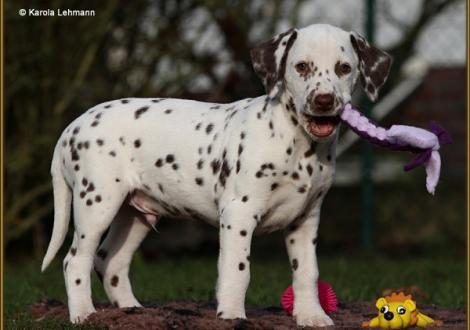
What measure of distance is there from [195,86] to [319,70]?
6.35 m

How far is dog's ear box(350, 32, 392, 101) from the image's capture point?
6035 millimetres

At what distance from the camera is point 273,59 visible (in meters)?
6.00

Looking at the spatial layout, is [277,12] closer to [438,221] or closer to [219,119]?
[438,221]

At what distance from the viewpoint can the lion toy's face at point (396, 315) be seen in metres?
5.75

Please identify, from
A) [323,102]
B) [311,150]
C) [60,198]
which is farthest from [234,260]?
[60,198]

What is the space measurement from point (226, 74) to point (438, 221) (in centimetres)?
335

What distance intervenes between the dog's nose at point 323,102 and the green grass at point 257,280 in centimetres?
182

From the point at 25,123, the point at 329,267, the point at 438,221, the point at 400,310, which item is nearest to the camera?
the point at 400,310

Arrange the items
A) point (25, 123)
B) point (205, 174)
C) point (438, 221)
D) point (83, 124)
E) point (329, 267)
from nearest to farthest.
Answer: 1. point (205, 174)
2. point (83, 124)
3. point (329, 267)
4. point (25, 123)
5. point (438, 221)

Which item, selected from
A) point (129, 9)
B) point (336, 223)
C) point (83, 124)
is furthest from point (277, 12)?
point (83, 124)

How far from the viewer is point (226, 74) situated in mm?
12086

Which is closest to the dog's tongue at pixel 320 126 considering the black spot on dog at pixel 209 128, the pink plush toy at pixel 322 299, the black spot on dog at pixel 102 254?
the black spot on dog at pixel 209 128

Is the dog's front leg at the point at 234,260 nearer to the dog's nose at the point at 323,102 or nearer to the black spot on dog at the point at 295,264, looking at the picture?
the black spot on dog at the point at 295,264

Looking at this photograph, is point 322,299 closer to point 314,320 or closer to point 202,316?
point 314,320
